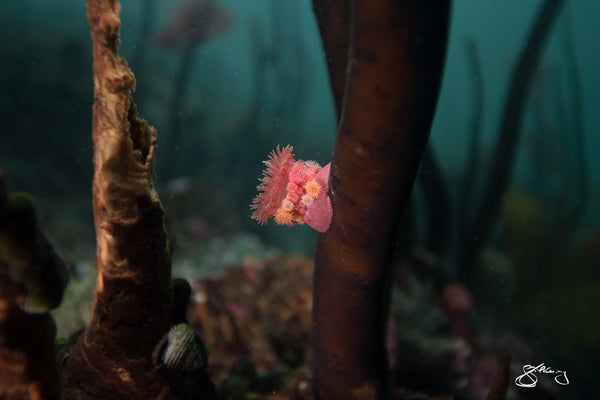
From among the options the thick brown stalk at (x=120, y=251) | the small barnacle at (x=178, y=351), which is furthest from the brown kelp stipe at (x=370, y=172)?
the thick brown stalk at (x=120, y=251)

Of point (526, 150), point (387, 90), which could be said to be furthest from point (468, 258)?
point (526, 150)

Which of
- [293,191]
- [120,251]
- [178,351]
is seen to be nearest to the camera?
[120,251]

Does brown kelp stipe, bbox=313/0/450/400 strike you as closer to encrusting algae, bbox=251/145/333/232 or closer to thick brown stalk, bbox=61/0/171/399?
encrusting algae, bbox=251/145/333/232

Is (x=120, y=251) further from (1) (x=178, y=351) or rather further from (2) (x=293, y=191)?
(2) (x=293, y=191)

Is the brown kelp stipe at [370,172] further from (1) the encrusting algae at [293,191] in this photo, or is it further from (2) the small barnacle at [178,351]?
(2) the small barnacle at [178,351]

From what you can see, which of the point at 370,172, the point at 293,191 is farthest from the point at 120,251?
the point at 370,172

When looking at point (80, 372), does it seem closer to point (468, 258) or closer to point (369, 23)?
point (369, 23)
